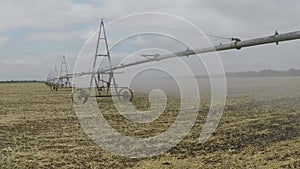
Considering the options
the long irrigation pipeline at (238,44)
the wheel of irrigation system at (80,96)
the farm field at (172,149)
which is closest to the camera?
the farm field at (172,149)

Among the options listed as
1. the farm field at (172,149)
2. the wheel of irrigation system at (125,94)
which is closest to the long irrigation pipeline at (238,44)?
the farm field at (172,149)

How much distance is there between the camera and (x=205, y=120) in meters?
12.4

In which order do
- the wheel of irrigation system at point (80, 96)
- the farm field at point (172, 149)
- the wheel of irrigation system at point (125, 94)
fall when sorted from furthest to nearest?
the wheel of irrigation system at point (125, 94) < the wheel of irrigation system at point (80, 96) < the farm field at point (172, 149)

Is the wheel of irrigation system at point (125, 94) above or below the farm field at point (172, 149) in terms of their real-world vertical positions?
above

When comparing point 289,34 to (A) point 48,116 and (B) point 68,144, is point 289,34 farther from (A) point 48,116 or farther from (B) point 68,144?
(A) point 48,116

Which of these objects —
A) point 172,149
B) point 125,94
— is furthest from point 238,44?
point 125,94

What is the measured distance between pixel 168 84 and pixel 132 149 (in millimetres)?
34079

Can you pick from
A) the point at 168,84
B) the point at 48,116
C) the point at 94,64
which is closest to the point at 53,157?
the point at 48,116

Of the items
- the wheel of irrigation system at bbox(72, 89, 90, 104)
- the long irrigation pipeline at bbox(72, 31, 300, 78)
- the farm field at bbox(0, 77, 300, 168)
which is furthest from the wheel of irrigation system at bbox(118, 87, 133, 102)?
the farm field at bbox(0, 77, 300, 168)

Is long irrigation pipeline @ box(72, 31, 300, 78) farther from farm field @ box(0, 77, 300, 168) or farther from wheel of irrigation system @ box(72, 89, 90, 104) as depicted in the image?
wheel of irrigation system @ box(72, 89, 90, 104)

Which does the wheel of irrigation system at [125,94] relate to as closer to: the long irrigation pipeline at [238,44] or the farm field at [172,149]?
the long irrigation pipeline at [238,44]

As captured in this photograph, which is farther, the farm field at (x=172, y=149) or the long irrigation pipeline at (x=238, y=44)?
the long irrigation pipeline at (x=238, y=44)

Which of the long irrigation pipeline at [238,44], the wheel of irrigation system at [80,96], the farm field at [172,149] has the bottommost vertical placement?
the farm field at [172,149]

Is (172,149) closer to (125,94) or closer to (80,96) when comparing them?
(80,96)
